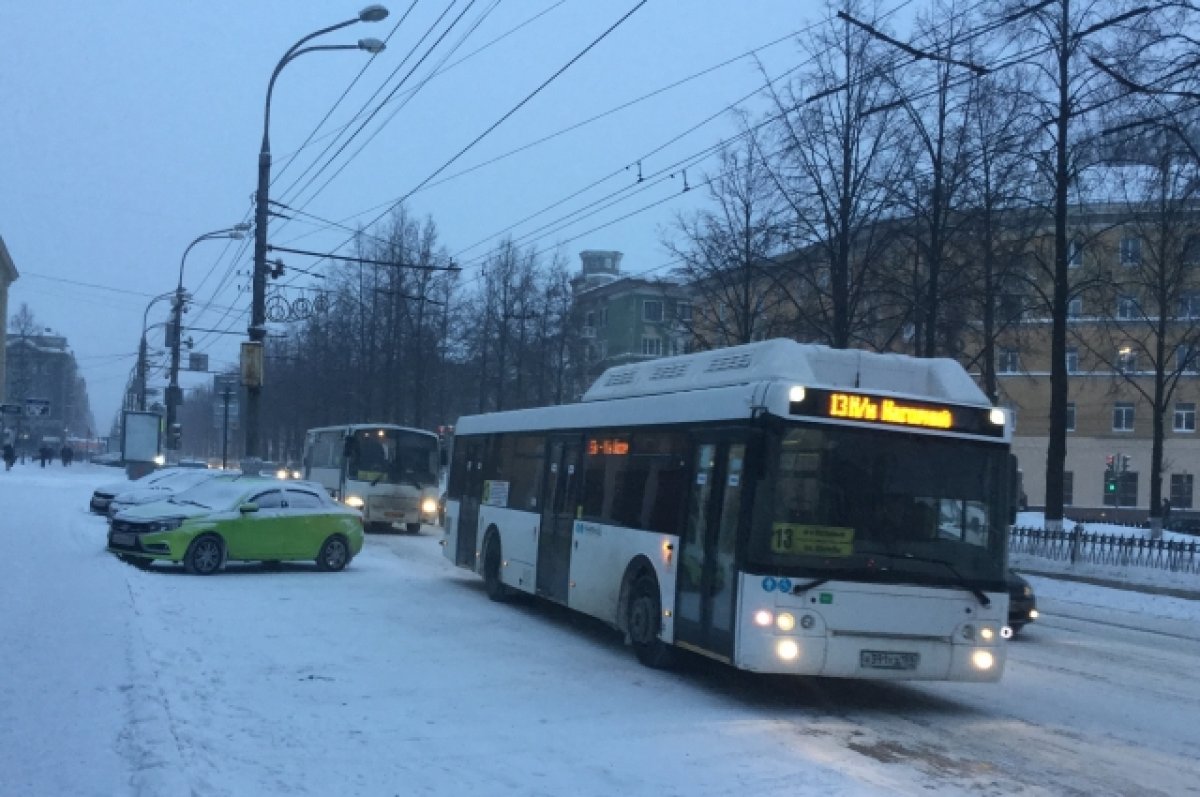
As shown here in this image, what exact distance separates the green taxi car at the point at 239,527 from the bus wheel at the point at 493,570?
393 cm

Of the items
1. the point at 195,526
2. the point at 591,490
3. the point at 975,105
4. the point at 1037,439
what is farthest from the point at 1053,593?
the point at 1037,439

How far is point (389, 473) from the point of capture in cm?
3491

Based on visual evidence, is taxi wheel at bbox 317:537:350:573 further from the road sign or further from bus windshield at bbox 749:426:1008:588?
the road sign

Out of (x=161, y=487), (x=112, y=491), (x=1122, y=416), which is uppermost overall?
(x=1122, y=416)

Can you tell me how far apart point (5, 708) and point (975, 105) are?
24.8 meters

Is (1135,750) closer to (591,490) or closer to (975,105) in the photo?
(591,490)

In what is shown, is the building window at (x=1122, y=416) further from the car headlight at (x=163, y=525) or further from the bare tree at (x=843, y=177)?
the car headlight at (x=163, y=525)

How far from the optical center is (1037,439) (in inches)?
2714

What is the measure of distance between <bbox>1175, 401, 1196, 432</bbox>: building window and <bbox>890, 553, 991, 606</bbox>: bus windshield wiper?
62.2m

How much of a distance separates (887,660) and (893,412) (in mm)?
2040

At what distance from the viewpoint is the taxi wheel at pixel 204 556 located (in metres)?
19.9

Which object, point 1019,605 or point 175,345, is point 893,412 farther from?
point 175,345

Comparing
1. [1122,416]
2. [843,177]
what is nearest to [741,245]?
[843,177]

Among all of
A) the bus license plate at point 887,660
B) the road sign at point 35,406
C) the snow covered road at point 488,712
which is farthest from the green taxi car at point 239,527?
the road sign at point 35,406
